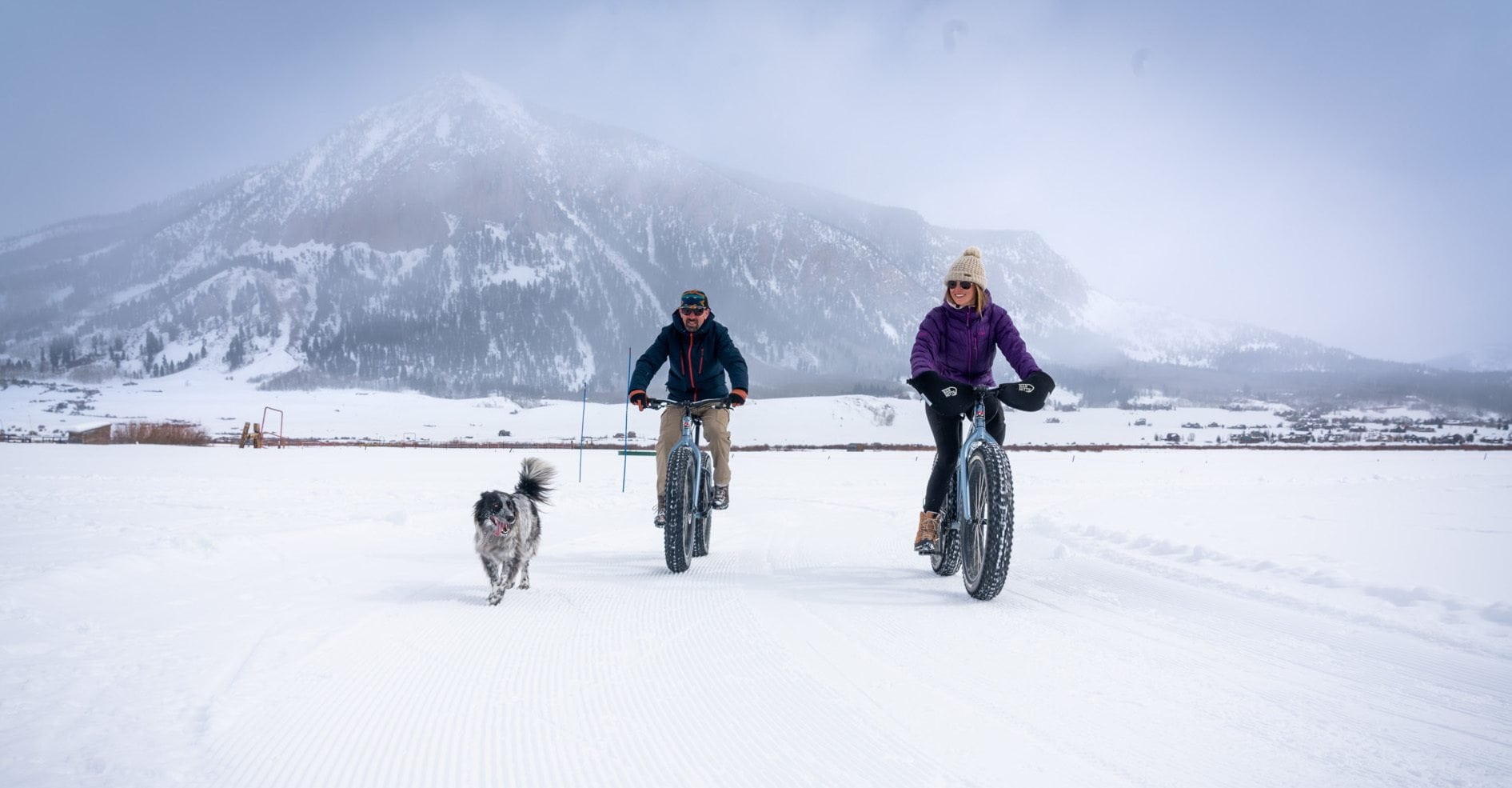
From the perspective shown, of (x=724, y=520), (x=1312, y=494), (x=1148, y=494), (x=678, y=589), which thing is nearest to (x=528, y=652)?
(x=678, y=589)

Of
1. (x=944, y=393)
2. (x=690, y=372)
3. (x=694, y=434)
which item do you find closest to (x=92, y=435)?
(x=690, y=372)

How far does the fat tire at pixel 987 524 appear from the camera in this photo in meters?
4.29

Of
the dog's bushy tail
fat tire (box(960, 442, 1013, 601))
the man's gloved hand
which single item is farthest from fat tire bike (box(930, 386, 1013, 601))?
the dog's bushy tail

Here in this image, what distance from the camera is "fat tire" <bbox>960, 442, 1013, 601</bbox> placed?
14.1 ft

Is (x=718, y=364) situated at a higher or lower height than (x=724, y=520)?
higher

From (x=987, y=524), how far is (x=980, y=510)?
188mm

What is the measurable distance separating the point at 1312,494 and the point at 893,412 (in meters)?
73.4

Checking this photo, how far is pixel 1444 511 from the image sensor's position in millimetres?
9078

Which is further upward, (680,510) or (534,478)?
(534,478)

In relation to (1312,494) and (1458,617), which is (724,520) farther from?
(1312,494)

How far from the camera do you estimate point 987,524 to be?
4.41 m

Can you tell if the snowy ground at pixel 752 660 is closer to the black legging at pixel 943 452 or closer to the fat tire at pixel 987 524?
the fat tire at pixel 987 524

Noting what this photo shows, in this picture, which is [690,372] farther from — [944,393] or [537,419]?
[537,419]

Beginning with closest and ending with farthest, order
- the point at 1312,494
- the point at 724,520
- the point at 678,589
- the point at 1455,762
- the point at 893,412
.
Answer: the point at 1455,762 < the point at 678,589 < the point at 724,520 < the point at 1312,494 < the point at 893,412
